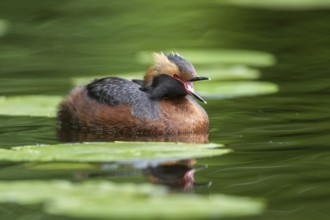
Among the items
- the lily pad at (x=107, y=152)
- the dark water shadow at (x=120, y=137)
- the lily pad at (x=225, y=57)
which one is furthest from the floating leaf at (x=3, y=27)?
the lily pad at (x=107, y=152)

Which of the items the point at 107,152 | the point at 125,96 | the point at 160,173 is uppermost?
the point at 125,96

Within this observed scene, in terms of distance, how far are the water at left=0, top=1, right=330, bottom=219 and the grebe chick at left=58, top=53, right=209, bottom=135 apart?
1.05ft

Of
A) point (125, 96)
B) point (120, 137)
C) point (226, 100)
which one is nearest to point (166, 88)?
point (125, 96)

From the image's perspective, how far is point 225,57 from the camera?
52.1 ft

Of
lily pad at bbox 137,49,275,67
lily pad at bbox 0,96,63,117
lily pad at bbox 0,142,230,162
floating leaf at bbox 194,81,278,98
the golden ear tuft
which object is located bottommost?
lily pad at bbox 0,142,230,162

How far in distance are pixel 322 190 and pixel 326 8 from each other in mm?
12302

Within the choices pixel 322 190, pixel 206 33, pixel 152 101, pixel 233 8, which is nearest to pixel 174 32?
pixel 206 33

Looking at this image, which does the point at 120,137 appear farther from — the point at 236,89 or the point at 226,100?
the point at 236,89

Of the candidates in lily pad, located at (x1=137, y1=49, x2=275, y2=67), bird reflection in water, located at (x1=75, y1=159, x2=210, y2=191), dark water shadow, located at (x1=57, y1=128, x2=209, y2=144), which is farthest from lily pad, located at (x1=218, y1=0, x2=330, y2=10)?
bird reflection in water, located at (x1=75, y1=159, x2=210, y2=191)

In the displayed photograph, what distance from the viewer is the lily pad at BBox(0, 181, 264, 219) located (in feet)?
22.3

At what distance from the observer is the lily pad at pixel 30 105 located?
12.2 meters

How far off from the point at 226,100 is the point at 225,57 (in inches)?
114

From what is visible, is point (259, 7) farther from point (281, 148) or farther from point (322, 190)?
point (322, 190)

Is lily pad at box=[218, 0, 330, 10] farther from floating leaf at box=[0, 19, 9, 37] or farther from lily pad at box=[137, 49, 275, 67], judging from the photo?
floating leaf at box=[0, 19, 9, 37]
